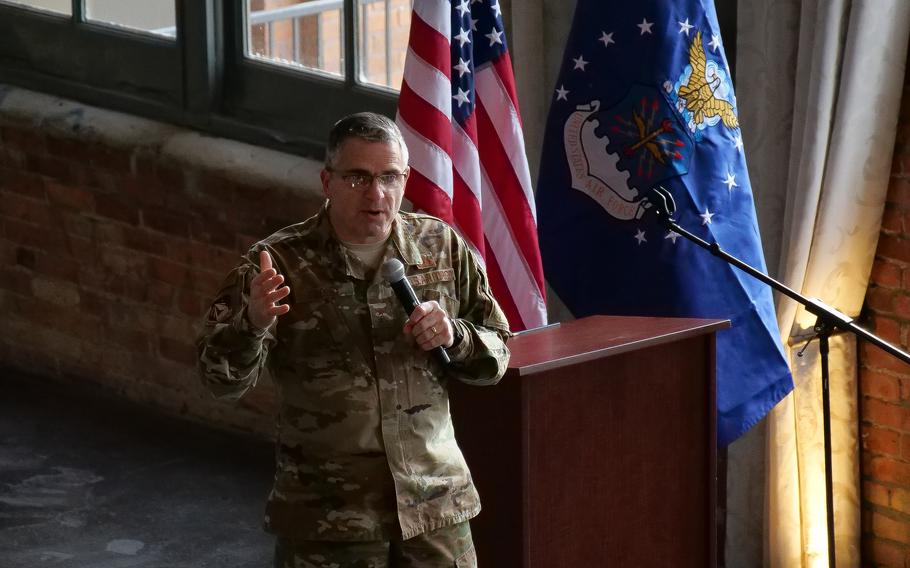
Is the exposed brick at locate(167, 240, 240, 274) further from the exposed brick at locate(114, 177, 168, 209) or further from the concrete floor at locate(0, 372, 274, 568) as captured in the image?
the concrete floor at locate(0, 372, 274, 568)

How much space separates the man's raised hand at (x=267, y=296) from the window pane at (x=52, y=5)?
12.4 feet

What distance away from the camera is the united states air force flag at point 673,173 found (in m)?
3.51

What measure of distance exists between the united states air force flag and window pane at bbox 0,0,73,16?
283cm

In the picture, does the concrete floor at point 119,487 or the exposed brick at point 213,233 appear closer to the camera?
the concrete floor at point 119,487

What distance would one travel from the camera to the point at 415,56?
355 centimetres

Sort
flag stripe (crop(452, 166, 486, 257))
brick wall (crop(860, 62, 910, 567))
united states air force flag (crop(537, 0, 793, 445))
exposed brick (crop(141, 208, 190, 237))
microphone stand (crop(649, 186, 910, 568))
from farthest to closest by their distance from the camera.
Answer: exposed brick (crop(141, 208, 190, 237)), brick wall (crop(860, 62, 910, 567)), flag stripe (crop(452, 166, 486, 257)), united states air force flag (crop(537, 0, 793, 445)), microphone stand (crop(649, 186, 910, 568))

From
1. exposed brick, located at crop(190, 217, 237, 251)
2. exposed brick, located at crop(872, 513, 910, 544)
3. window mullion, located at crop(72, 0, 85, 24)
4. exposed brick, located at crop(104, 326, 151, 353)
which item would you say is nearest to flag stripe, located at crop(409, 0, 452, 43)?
exposed brick, located at crop(872, 513, 910, 544)

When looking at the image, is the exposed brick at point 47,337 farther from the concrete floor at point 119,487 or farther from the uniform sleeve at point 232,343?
the uniform sleeve at point 232,343

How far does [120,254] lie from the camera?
5.60 meters

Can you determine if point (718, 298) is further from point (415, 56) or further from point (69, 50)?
point (69, 50)

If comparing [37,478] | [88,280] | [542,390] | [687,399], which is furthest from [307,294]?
[88,280]

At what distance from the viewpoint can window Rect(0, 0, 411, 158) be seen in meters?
4.95

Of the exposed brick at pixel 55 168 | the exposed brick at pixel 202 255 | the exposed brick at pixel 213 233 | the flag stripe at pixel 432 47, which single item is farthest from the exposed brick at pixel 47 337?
the flag stripe at pixel 432 47

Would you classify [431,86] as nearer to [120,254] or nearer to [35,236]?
[120,254]
